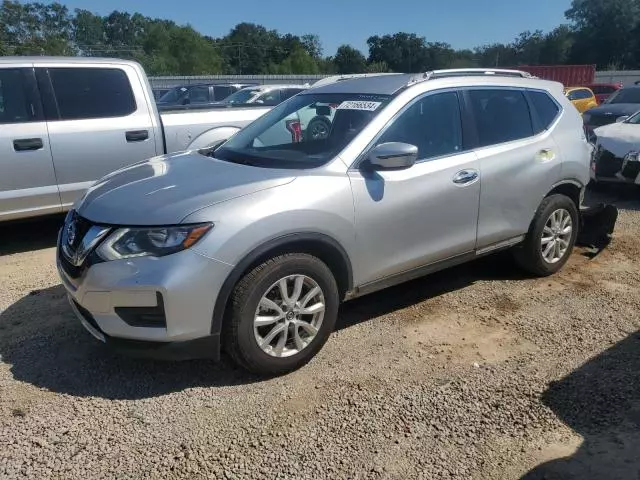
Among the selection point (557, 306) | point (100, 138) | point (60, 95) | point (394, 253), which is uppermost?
point (60, 95)

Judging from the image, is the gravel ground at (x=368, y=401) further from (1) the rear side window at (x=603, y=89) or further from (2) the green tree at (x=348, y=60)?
(2) the green tree at (x=348, y=60)

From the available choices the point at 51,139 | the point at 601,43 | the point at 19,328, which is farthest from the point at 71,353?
the point at 601,43

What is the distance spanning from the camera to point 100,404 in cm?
319

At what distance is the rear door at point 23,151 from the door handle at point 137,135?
31.5 inches

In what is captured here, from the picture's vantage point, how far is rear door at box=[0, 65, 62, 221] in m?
5.46

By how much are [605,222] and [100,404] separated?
16.4 feet

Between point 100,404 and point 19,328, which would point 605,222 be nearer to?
point 100,404

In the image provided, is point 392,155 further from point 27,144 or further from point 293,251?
point 27,144

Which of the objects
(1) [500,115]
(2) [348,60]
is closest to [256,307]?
(1) [500,115]

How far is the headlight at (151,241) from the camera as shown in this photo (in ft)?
9.91

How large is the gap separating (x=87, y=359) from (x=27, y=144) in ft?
9.33

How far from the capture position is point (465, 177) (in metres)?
4.10

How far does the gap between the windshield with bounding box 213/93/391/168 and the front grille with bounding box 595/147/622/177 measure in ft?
17.4

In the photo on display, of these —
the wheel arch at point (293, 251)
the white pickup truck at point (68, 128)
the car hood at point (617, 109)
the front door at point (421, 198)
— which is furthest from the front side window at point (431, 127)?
the car hood at point (617, 109)
